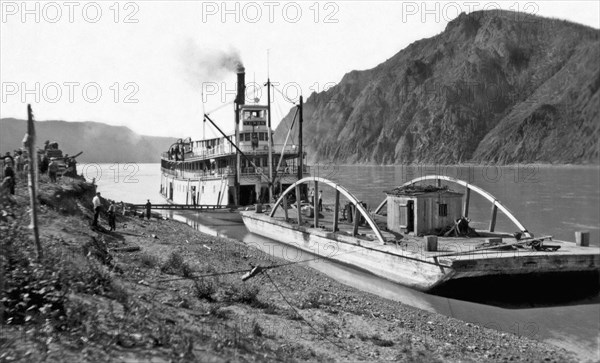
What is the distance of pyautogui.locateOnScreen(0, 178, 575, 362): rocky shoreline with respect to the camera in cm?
805

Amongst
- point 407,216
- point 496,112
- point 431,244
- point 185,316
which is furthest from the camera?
point 496,112

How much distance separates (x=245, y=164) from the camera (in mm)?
43656

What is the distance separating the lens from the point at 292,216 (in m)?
31.8

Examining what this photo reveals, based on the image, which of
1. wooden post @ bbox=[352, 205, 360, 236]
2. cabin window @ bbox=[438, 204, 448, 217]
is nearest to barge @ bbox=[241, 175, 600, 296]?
cabin window @ bbox=[438, 204, 448, 217]

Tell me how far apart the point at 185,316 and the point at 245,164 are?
33.6m

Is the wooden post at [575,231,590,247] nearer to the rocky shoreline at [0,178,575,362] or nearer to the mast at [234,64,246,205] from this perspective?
the rocky shoreline at [0,178,575,362]

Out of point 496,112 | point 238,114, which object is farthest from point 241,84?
point 496,112

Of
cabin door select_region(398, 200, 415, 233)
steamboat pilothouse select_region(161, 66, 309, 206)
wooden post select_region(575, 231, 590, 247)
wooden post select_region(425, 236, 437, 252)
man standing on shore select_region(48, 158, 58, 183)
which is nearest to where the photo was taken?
wooden post select_region(425, 236, 437, 252)

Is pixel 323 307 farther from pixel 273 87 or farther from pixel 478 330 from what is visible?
pixel 273 87

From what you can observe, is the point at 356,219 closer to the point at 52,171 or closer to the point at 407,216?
the point at 407,216

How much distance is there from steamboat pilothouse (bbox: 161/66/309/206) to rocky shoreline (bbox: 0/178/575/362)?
23.9 metres

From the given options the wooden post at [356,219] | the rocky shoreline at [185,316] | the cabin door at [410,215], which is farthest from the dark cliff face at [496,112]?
the rocky shoreline at [185,316]

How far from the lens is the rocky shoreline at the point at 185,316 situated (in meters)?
8.05

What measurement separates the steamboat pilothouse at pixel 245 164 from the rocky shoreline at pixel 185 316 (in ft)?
78.4
